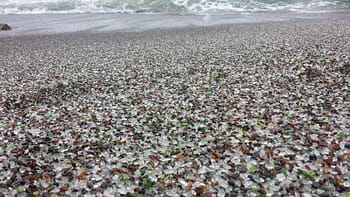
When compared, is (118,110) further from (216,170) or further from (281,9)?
(281,9)

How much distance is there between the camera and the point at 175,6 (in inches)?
1420

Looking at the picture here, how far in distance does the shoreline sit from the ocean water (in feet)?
67.3

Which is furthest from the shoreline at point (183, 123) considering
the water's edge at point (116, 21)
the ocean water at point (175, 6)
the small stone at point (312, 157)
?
the ocean water at point (175, 6)

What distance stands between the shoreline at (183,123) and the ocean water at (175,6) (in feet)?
67.3

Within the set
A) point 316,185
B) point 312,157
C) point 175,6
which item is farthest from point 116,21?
point 316,185

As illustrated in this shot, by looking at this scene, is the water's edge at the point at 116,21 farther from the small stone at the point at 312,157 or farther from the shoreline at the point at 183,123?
the small stone at the point at 312,157

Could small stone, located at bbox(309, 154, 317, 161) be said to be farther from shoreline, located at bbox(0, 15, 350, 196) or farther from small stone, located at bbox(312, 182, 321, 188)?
small stone, located at bbox(312, 182, 321, 188)

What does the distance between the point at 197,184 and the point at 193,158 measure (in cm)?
88

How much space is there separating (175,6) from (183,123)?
104ft

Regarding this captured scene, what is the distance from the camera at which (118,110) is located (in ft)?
27.8

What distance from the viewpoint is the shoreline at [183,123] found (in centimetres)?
513

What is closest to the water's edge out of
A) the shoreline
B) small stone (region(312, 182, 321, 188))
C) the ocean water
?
the ocean water

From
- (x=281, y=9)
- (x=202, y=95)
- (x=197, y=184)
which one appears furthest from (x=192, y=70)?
(x=281, y=9)

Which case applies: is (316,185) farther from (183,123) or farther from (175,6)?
(175,6)
